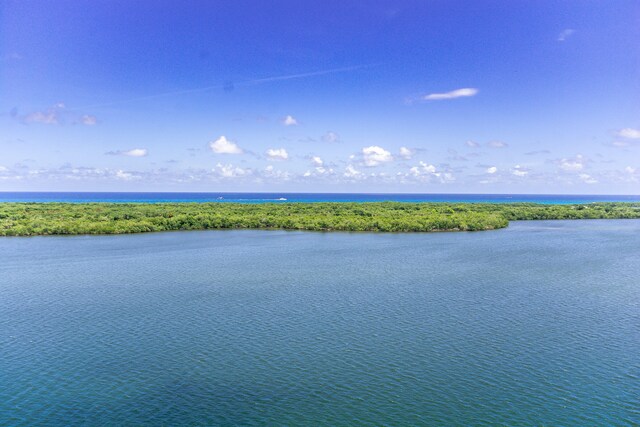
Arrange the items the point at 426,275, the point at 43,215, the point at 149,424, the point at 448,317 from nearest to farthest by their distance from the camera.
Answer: the point at 149,424, the point at 448,317, the point at 426,275, the point at 43,215

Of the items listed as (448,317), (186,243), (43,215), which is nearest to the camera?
(448,317)

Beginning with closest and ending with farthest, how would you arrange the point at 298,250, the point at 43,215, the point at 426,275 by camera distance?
the point at 426,275 → the point at 298,250 → the point at 43,215

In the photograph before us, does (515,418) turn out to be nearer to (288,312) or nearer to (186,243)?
(288,312)

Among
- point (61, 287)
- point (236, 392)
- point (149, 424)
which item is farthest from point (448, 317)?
point (61, 287)

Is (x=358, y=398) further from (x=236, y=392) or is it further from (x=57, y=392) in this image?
(x=57, y=392)

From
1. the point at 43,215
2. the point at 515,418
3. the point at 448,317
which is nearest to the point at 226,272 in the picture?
the point at 448,317

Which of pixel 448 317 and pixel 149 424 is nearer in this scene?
pixel 149 424
